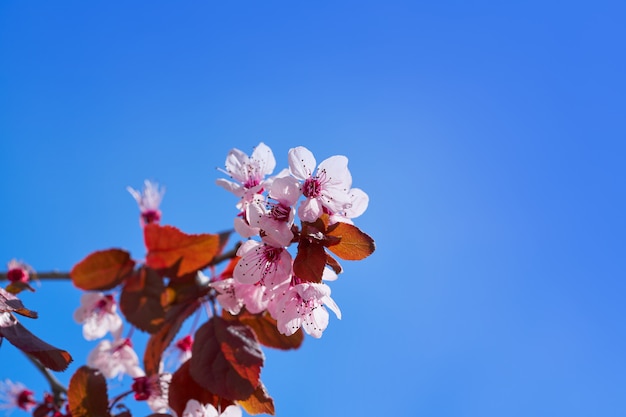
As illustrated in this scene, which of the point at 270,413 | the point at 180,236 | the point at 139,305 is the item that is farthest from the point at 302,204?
the point at 139,305

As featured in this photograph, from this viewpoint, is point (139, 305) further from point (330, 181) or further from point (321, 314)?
point (330, 181)

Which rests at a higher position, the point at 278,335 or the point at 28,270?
the point at 28,270

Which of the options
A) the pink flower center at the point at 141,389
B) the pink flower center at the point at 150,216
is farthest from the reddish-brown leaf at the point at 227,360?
the pink flower center at the point at 150,216

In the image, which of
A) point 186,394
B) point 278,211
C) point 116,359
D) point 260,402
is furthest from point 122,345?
point 278,211

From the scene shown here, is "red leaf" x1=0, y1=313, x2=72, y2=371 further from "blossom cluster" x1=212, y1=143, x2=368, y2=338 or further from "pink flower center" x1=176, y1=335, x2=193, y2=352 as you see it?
"pink flower center" x1=176, y1=335, x2=193, y2=352

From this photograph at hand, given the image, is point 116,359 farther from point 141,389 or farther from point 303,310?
point 303,310

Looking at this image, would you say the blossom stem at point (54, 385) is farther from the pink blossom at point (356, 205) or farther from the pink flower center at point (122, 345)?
the pink blossom at point (356, 205)
